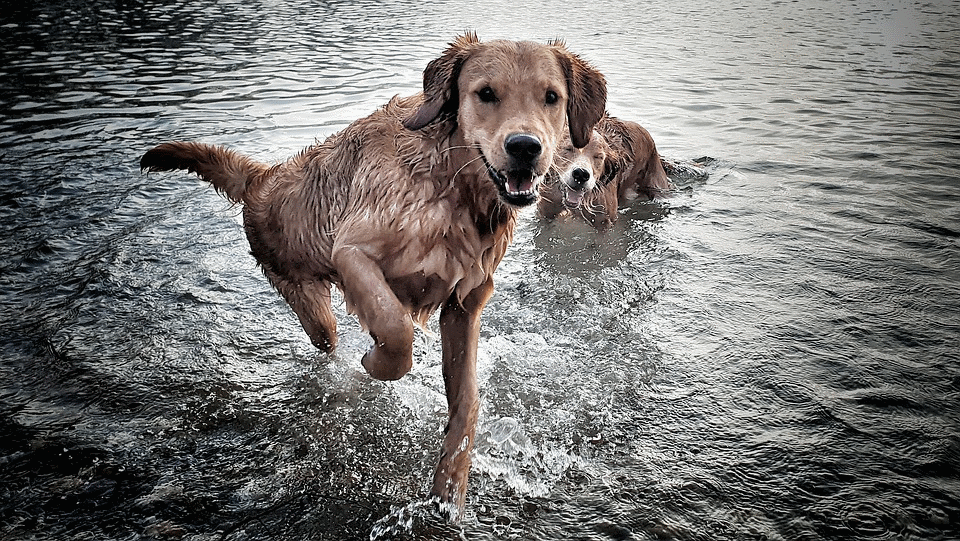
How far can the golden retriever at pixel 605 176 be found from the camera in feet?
21.2

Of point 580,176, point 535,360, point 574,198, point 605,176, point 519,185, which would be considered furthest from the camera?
point 605,176

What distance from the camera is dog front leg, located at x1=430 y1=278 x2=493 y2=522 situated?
3.35 m

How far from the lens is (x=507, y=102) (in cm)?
315

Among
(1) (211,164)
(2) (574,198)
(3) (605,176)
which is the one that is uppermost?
(1) (211,164)

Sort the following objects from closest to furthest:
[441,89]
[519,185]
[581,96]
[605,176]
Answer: [519,185] → [441,89] → [581,96] → [605,176]

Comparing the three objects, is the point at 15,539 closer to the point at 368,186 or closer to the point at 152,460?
the point at 152,460

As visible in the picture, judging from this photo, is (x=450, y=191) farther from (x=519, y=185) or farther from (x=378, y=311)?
(x=378, y=311)

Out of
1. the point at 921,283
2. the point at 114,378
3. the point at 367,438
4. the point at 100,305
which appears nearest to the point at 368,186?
the point at 367,438

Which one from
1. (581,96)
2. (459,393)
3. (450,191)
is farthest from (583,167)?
(459,393)

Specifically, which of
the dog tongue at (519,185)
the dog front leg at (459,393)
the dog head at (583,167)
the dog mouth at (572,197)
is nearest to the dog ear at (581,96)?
the dog tongue at (519,185)

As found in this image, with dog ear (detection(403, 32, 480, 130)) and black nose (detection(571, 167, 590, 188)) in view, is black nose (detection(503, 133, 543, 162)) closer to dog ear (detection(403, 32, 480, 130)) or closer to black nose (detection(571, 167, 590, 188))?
dog ear (detection(403, 32, 480, 130))

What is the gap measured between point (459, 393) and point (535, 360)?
1249 mm

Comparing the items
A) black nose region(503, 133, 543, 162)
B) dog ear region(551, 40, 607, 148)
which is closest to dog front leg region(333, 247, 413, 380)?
black nose region(503, 133, 543, 162)

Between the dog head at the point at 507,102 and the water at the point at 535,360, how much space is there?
1.64m
